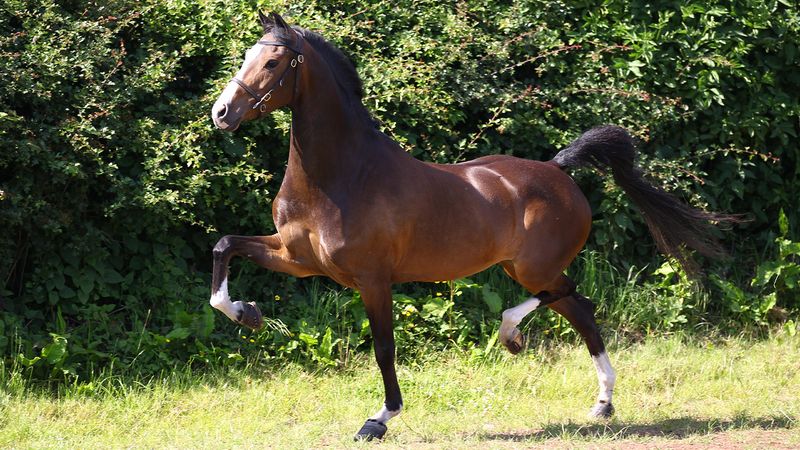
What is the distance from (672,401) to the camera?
7.29 metres

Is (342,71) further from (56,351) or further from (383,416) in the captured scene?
(56,351)

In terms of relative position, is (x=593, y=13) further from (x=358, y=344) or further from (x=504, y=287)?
(x=358, y=344)

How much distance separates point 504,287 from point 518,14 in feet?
7.33

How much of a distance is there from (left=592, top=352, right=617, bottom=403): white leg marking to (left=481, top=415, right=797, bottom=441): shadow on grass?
25 centimetres

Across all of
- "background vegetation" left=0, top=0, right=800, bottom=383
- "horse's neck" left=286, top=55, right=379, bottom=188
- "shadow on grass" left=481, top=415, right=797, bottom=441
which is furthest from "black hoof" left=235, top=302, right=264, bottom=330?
"background vegetation" left=0, top=0, right=800, bottom=383

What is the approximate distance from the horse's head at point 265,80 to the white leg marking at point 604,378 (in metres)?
2.66

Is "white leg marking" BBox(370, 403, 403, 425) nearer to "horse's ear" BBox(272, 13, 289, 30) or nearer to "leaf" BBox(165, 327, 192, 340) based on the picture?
"leaf" BBox(165, 327, 192, 340)

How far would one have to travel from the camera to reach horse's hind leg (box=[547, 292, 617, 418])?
6.77 m

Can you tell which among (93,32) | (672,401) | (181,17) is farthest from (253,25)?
(672,401)

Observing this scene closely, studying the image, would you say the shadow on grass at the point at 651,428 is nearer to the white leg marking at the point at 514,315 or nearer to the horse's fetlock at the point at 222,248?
the white leg marking at the point at 514,315

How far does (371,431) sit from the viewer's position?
233 inches

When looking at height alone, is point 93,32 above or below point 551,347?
above

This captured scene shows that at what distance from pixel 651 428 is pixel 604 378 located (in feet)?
1.54

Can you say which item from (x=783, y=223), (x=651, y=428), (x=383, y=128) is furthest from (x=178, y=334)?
(x=783, y=223)
